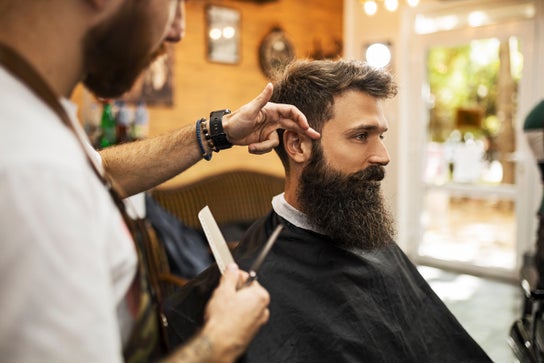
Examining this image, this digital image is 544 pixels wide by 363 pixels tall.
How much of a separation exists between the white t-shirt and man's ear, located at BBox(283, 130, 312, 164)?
3.48 ft

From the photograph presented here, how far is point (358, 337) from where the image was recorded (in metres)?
1.42

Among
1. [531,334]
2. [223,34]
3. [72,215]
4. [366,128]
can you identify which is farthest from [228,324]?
[223,34]

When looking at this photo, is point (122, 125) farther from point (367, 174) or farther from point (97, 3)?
point (97, 3)

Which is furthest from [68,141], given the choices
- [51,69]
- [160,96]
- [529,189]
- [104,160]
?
[529,189]

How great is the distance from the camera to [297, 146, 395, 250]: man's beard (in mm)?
1581

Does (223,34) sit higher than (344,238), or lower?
higher

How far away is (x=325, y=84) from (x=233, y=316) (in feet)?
3.28

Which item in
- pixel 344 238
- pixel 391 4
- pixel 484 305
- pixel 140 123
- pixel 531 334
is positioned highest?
pixel 391 4

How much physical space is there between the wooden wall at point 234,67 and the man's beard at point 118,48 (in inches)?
136

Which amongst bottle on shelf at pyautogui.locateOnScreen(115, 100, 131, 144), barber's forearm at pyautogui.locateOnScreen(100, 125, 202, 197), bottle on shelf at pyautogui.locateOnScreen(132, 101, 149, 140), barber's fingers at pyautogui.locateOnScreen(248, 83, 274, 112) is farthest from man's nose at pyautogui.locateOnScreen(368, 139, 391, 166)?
bottle on shelf at pyautogui.locateOnScreen(132, 101, 149, 140)

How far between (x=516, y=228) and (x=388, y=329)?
3901mm

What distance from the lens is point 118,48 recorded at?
0.73 meters

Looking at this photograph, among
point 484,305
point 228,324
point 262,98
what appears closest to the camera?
point 228,324

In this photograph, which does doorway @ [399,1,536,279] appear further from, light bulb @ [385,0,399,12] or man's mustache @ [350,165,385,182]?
man's mustache @ [350,165,385,182]
